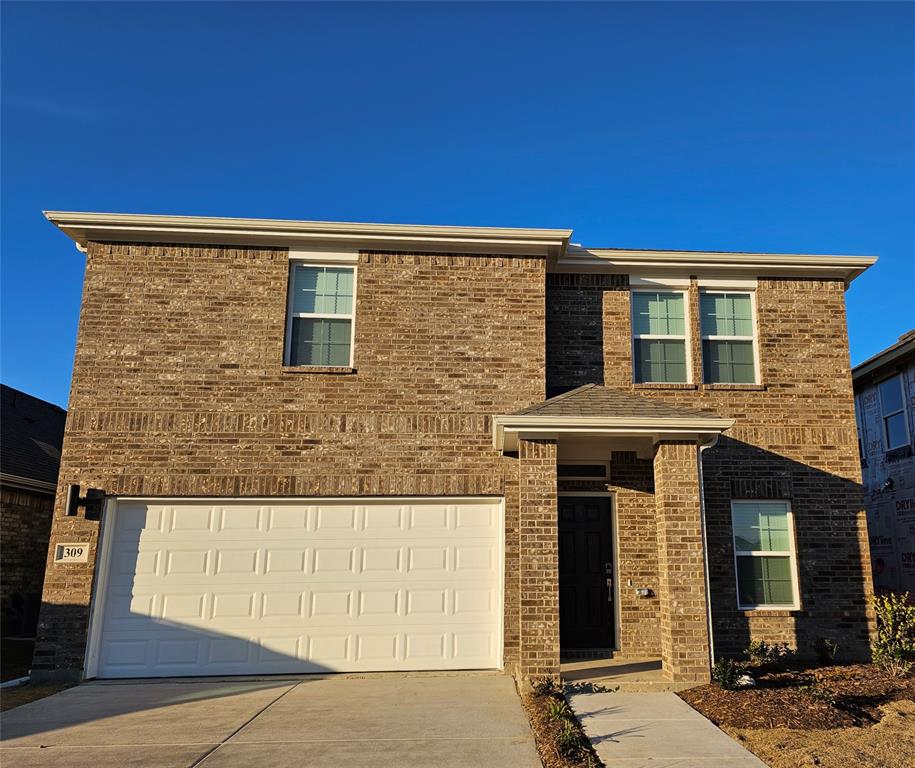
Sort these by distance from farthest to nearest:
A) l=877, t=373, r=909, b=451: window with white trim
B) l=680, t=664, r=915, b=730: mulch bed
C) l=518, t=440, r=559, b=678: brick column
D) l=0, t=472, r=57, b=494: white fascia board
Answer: l=877, t=373, r=909, b=451: window with white trim → l=0, t=472, r=57, b=494: white fascia board → l=518, t=440, r=559, b=678: brick column → l=680, t=664, r=915, b=730: mulch bed

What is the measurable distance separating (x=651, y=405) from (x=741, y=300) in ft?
10.5

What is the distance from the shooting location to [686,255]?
10.5m

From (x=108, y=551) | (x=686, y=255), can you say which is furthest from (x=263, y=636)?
(x=686, y=255)

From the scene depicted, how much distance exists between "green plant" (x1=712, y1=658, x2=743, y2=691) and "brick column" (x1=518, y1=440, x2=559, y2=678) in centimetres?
179

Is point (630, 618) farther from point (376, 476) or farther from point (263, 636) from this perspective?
point (263, 636)

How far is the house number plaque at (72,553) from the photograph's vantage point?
29.2ft

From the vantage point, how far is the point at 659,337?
1056 centimetres

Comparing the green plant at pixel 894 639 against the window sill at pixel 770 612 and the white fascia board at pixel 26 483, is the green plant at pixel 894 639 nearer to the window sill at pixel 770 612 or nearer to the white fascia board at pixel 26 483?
the window sill at pixel 770 612

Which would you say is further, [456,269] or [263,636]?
[456,269]

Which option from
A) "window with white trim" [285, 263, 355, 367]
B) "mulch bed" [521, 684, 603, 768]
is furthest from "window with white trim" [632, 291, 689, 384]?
"mulch bed" [521, 684, 603, 768]

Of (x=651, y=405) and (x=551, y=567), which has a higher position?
(x=651, y=405)

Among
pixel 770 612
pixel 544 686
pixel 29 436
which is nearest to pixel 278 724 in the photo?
pixel 544 686

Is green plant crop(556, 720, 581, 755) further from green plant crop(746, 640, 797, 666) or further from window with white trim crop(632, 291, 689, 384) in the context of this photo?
window with white trim crop(632, 291, 689, 384)

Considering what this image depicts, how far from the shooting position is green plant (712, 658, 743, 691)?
7660 millimetres
